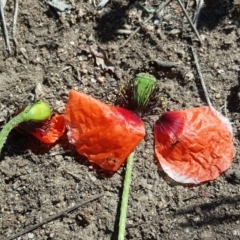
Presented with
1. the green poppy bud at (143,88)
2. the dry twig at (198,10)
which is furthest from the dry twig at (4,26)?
the dry twig at (198,10)

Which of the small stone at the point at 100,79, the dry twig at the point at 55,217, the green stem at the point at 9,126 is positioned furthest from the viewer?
the small stone at the point at 100,79

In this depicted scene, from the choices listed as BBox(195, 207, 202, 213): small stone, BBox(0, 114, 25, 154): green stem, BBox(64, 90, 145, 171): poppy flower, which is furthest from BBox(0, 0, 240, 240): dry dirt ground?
BBox(0, 114, 25, 154): green stem

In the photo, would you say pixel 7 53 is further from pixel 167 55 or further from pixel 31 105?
pixel 167 55

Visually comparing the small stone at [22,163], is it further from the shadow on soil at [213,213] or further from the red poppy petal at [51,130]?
the shadow on soil at [213,213]

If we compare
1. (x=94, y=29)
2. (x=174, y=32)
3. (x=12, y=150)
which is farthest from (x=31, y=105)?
(x=174, y=32)

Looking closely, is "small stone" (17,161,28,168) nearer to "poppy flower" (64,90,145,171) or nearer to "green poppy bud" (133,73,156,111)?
"poppy flower" (64,90,145,171)

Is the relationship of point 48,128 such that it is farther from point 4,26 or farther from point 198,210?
point 198,210
